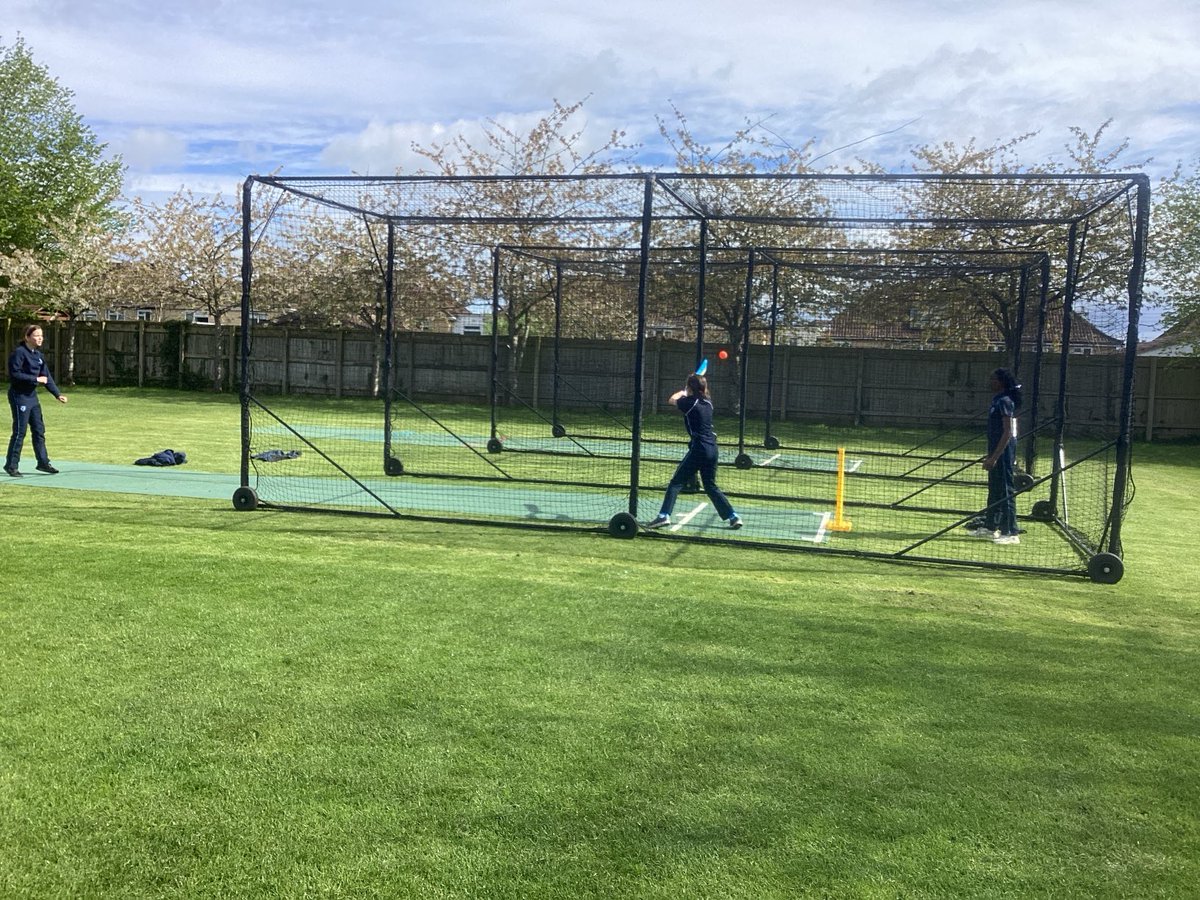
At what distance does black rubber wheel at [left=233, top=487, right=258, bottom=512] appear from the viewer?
8.73 m

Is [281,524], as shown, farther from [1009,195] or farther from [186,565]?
[1009,195]

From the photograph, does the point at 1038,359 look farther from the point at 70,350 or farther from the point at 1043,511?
the point at 70,350

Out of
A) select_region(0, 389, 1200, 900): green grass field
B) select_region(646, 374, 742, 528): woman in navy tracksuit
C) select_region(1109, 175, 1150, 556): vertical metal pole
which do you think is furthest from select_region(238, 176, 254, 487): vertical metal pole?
select_region(1109, 175, 1150, 556): vertical metal pole

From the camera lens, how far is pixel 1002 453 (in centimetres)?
867

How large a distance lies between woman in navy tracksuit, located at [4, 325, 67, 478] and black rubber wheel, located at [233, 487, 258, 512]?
3.40m

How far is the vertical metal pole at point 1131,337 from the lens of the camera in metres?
6.90

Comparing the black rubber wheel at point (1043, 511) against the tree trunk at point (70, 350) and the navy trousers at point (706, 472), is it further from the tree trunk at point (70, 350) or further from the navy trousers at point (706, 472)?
the tree trunk at point (70, 350)

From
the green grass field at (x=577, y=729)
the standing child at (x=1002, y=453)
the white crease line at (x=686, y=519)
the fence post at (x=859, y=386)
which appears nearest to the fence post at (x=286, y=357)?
the fence post at (x=859, y=386)

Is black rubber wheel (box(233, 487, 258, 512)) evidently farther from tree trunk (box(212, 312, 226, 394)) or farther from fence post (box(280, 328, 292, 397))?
tree trunk (box(212, 312, 226, 394))

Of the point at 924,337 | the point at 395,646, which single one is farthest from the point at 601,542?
the point at 924,337

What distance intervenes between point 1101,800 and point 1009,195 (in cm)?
1911

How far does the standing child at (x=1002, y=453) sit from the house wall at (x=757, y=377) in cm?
967

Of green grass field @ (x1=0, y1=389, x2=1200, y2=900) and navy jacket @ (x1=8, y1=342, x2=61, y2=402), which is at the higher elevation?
navy jacket @ (x1=8, y1=342, x2=61, y2=402)

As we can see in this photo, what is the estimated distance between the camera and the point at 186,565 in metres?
6.47
